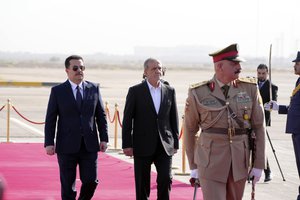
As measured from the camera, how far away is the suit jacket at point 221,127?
7.08 meters

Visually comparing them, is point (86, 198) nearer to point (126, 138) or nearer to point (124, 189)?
point (126, 138)

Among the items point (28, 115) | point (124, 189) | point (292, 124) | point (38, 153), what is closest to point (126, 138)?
point (292, 124)

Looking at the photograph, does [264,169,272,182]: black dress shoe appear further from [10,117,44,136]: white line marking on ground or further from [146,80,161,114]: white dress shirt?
[10,117,44,136]: white line marking on ground

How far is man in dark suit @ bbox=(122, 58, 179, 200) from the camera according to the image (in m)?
9.30

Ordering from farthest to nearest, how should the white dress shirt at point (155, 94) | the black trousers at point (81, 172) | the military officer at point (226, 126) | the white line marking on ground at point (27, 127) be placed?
the white line marking on ground at point (27, 127) → the white dress shirt at point (155, 94) → the black trousers at point (81, 172) → the military officer at point (226, 126)

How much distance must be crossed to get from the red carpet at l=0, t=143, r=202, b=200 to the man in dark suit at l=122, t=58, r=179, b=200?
1.16m

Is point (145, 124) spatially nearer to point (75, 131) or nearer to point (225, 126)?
point (75, 131)

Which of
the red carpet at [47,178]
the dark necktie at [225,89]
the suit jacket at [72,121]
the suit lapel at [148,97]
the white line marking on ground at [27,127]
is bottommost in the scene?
the white line marking on ground at [27,127]

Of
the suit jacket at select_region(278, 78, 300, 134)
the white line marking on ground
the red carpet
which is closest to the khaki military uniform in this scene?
the suit jacket at select_region(278, 78, 300, 134)

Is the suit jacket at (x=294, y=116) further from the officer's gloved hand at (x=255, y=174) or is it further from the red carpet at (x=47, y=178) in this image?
the officer's gloved hand at (x=255, y=174)

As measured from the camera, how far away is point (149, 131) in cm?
934

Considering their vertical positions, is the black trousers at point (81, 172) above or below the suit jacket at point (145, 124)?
below

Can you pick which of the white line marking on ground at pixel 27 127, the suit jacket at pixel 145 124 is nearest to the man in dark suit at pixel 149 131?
the suit jacket at pixel 145 124

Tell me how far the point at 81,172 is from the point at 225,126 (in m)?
2.64
